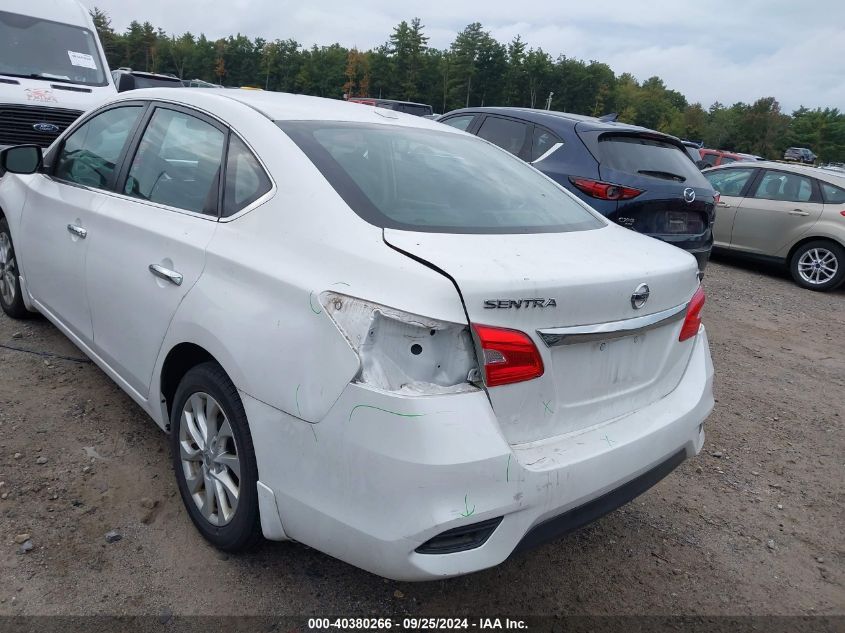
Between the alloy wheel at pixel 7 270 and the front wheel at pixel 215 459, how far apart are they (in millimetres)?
2446

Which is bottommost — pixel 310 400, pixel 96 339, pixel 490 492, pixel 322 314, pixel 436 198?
pixel 96 339

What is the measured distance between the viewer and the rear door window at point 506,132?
6.23 m

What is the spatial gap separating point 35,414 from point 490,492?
8.59ft

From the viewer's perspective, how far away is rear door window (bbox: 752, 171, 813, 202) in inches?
346

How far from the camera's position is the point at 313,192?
84.8 inches

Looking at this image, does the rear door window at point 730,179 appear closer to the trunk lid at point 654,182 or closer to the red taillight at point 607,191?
the trunk lid at point 654,182

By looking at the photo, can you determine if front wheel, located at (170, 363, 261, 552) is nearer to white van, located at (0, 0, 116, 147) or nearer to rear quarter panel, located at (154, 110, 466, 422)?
rear quarter panel, located at (154, 110, 466, 422)

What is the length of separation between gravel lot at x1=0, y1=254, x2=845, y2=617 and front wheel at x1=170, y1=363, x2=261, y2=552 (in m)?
0.16

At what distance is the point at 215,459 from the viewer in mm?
2383

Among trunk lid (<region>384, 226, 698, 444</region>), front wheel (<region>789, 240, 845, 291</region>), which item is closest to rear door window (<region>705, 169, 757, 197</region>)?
front wheel (<region>789, 240, 845, 291</region>)

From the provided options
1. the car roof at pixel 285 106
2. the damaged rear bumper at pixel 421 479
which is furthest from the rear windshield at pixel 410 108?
the damaged rear bumper at pixel 421 479

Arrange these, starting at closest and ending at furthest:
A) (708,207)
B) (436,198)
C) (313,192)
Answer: (313,192), (436,198), (708,207)

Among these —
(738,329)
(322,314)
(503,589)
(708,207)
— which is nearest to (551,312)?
(322,314)

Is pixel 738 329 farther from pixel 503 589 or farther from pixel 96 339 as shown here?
pixel 96 339
